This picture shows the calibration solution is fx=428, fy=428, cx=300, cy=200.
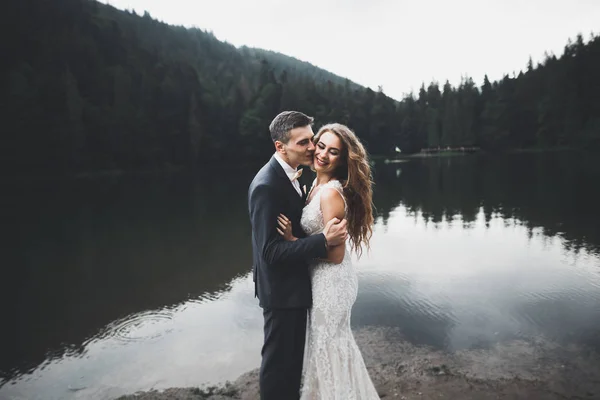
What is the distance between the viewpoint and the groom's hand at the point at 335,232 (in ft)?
9.93

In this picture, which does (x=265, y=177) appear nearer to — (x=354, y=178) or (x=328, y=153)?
(x=328, y=153)

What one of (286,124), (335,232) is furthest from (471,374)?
(286,124)

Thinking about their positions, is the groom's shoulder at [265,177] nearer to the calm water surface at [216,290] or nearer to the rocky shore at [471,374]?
the rocky shore at [471,374]

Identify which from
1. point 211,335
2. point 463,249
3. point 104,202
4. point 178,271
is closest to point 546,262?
point 463,249

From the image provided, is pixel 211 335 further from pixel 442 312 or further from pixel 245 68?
pixel 245 68

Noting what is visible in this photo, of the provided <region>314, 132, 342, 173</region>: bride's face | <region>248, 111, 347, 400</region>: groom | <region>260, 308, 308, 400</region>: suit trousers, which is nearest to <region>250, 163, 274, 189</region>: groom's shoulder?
<region>248, 111, 347, 400</region>: groom

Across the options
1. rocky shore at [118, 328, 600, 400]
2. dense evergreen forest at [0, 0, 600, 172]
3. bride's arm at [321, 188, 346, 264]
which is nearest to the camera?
bride's arm at [321, 188, 346, 264]

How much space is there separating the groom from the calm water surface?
143 inches

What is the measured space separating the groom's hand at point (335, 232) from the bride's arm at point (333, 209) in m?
0.07

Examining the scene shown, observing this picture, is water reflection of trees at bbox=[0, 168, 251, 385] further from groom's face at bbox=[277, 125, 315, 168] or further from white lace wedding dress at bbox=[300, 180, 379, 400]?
groom's face at bbox=[277, 125, 315, 168]

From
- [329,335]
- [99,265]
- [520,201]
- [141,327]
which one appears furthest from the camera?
[520,201]

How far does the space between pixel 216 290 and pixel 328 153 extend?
8531mm

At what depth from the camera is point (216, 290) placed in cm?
1098

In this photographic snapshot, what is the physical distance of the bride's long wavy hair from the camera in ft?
10.4
